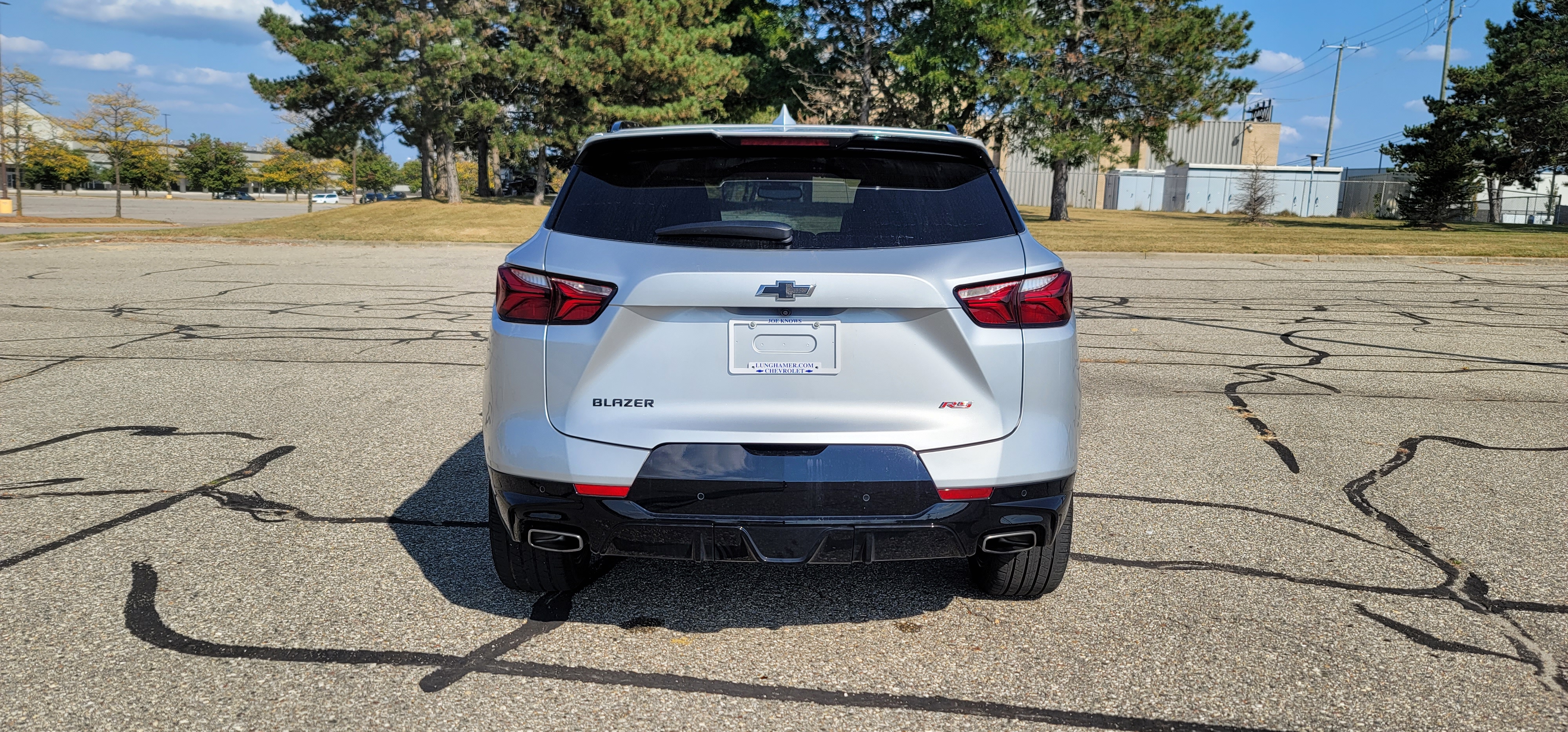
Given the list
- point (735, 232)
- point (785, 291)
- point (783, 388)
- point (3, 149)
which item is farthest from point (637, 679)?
point (3, 149)

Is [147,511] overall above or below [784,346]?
below

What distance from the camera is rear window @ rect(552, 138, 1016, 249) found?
3.11 metres

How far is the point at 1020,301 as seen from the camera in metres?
3.03

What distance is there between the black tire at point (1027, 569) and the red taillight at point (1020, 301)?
772 millimetres

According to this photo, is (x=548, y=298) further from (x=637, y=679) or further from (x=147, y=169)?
(x=147, y=169)

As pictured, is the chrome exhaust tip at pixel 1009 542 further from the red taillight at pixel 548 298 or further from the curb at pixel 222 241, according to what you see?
the curb at pixel 222 241

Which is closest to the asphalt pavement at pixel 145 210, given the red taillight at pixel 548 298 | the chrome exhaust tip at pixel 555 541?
the red taillight at pixel 548 298

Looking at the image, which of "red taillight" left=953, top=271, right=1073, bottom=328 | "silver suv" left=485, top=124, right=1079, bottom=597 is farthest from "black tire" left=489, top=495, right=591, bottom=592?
"red taillight" left=953, top=271, right=1073, bottom=328

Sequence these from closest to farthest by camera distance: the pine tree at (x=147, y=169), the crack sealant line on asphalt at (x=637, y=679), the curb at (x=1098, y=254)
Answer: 1. the crack sealant line on asphalt at (x=637, y=679)
2. the curb at (x=1098, y=254)
3. the pine tree at (x=147, y=169)

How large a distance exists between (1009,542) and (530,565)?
1623 millimetres

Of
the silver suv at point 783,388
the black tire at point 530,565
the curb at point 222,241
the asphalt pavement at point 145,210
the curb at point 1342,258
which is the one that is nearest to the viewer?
the silver suv at point 783,388

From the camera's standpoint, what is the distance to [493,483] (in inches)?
126

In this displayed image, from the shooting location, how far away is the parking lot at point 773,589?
2885 mm

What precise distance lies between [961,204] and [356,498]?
316 centimetres
